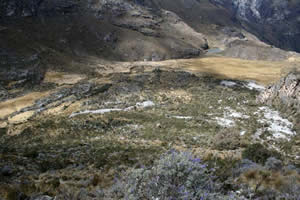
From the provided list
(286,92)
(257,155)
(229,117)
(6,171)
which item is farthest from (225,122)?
(6,171)

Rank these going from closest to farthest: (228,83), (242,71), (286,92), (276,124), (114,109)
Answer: (276,124) < (286,92) < (114,109) < (228,83) < (242,71)

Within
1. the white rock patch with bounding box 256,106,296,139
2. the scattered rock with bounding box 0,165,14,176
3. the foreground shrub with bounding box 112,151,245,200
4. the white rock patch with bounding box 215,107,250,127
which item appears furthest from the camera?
the white rock patch with bounding box 215,107,250,127

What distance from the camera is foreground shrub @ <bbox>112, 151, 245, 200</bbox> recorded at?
4281 mm

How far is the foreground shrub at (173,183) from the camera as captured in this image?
14.0 ft

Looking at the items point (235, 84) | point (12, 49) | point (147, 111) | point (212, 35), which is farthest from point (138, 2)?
point (147, 111)

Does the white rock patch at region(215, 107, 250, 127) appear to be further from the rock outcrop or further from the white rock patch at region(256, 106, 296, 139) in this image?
the rock outcrop

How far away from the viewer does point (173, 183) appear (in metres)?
4.47

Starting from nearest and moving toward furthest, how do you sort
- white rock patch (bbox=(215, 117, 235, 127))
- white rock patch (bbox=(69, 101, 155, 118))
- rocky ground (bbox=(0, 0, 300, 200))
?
rocky ground (bbox=(0, 0, 300, 200)), white rock patch (bbox=(215, 117, 235, 127)), white rock patch (bbox=(69, 101, 155, 118))

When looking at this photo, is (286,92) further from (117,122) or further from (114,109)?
(114,109)

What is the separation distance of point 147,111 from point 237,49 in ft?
272

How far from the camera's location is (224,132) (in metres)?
14.0

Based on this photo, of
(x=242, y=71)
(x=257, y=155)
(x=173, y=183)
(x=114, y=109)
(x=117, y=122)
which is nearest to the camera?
(x=173, y=183)

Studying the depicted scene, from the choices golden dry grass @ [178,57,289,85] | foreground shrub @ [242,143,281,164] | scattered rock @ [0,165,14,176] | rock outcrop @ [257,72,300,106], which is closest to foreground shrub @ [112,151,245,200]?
scattered rock @ [0,165,14,176]

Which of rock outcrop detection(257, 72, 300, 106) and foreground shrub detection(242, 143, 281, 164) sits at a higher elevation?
rock outcrop detection(257, 72, 300, 106)
